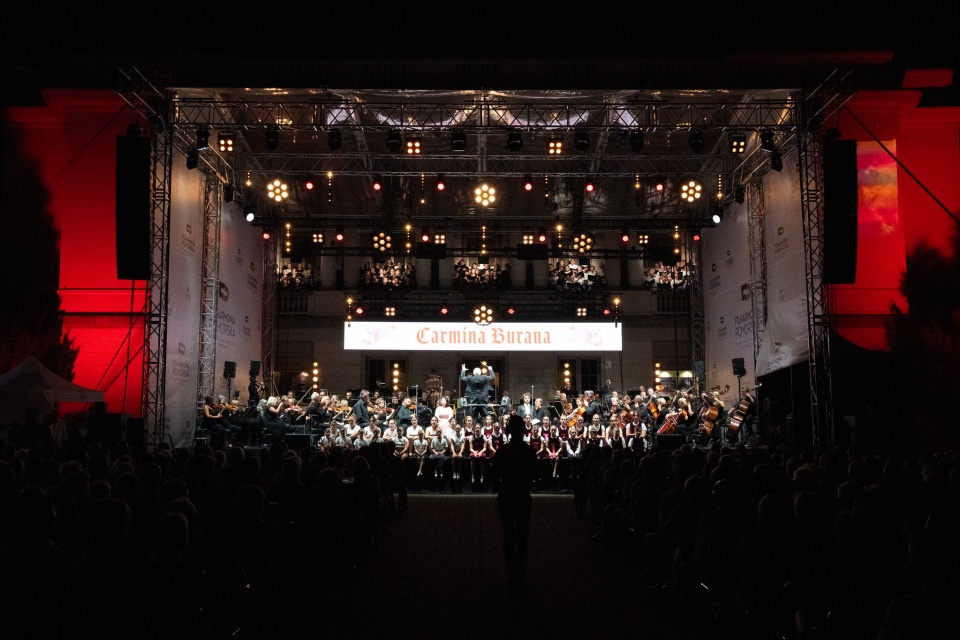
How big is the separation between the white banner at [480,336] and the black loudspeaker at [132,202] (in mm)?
9832

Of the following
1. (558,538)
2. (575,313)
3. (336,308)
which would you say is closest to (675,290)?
(575,313)

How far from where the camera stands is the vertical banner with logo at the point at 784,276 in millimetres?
15616

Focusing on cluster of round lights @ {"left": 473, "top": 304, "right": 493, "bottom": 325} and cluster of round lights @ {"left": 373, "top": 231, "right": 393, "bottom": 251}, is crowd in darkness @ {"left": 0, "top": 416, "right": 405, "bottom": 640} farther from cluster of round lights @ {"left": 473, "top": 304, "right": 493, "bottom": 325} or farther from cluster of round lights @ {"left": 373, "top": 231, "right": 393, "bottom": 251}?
cluster of round lights @ {"left": 473, "top": 304, "right": 493, "bottom": 325}

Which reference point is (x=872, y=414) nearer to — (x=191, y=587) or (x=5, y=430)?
(x=191, y=587)

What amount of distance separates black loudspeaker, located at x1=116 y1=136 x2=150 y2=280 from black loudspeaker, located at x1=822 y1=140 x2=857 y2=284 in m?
12.3

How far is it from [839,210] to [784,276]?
335 cm

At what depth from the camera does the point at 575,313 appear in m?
26.3

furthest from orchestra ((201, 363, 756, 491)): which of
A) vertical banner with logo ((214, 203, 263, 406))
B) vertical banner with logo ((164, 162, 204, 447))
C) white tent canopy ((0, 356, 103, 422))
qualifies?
white tent canopy ((0, 356, 103, 422))

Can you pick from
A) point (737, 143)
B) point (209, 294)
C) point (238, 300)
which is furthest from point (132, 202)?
point (737, 143)

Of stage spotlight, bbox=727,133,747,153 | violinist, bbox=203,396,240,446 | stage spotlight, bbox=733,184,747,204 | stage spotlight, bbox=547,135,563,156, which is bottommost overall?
violinist, bbox=203,396,240,446

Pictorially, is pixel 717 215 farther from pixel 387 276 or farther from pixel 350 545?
pixel 350 545

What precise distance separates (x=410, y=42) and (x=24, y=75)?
360 inches

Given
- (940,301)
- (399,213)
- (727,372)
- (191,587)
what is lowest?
(191,587)

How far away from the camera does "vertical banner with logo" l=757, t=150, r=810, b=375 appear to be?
1562 centimetres
